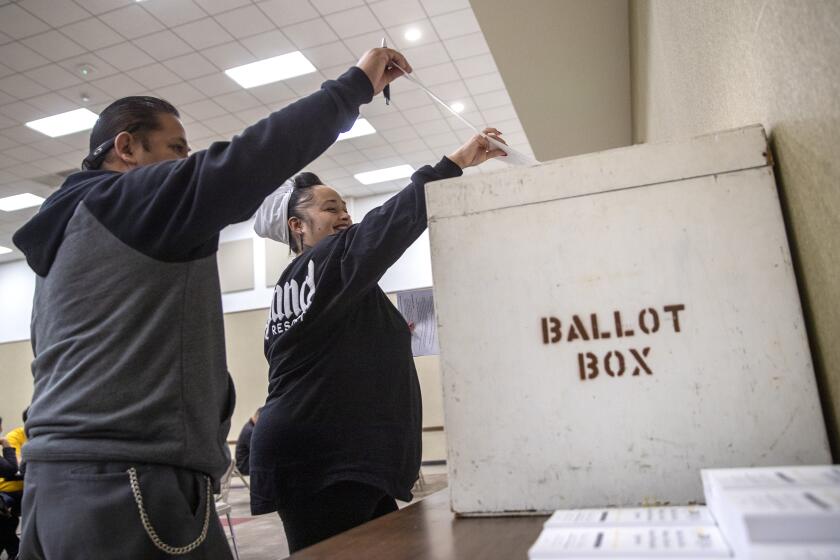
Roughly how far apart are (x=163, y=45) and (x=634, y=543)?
512cm

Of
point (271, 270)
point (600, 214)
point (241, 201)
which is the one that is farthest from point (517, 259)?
point (271, 270)

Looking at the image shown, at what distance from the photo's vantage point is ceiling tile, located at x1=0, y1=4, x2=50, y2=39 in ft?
13.3

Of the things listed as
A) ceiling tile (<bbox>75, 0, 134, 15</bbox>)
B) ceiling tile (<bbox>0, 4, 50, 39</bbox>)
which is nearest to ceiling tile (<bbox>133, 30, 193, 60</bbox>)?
ceiling tile (<bbox>75, 0, 134, 15</bbox>)

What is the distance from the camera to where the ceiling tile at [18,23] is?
4.07m

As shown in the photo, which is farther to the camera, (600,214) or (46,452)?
(46,452)

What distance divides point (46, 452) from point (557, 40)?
1759mm

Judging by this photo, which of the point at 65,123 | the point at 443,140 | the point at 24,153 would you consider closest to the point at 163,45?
the point at 65,123

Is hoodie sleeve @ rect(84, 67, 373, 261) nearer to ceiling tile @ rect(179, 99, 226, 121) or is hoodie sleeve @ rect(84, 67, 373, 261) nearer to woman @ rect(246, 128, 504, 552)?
woman @ rect(246, 128, 504, 552)

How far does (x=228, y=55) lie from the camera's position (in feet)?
15.9

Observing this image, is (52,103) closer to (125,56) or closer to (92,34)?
(125,56)

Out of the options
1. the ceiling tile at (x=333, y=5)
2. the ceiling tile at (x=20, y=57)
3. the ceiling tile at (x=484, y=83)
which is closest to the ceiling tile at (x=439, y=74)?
the ceiling tile at (x=484, y=83)

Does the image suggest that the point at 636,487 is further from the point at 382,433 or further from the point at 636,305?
the point at 382,433

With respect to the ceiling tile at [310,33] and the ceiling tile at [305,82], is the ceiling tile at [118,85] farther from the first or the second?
the ceiling tile at [310,33]

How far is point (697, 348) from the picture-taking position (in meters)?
0.57
